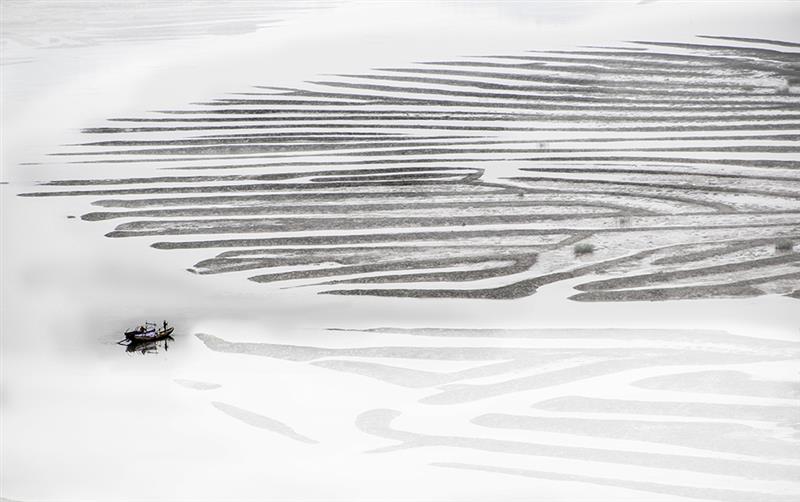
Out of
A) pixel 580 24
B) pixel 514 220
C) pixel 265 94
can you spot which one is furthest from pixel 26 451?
pixel 580 24

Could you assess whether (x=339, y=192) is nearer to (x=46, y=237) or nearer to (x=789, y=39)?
(x=46, y=237)

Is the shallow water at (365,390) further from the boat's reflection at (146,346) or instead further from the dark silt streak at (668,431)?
the boat's reflection at (146,346)

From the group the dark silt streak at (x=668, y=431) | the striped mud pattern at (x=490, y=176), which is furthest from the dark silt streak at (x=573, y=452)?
the striped mud pattern at (x=490, y=176)

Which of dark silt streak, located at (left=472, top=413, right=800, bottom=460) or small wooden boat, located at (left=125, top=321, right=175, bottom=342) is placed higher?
small wooden boat, located at (left=125, top=321, right=175, bottom=342)

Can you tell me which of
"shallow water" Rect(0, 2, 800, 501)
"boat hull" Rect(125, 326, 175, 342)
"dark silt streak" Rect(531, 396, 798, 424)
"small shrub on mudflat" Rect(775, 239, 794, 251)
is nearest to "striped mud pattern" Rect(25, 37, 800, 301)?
"small shrub on mudflat" Rect(775, 239, 794, 251)

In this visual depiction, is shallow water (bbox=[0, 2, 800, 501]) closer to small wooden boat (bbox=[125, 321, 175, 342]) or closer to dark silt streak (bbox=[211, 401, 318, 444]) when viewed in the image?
dark silt streak (bbox=[211, 401, 318, 444])

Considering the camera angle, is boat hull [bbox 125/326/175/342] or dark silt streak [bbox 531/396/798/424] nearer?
dark silt streak [bbox 531/396/798/424]
